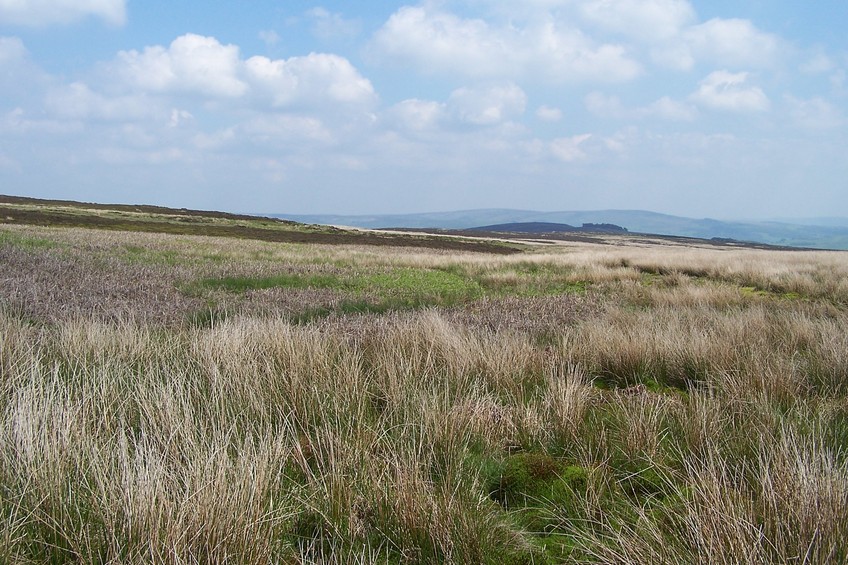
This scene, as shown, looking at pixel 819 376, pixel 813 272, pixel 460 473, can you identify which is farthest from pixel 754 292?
pixel 460 473

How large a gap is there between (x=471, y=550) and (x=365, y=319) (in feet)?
18.2

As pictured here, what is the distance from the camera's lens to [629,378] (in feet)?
16.8

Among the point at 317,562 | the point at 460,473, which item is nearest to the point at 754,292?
the point at 460,473

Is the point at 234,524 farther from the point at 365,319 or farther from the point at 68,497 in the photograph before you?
the point at 365,319

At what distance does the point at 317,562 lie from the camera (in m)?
1.85

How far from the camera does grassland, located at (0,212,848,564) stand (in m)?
1.92

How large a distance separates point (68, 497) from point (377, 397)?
220cm

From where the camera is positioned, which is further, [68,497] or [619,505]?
[619,505]

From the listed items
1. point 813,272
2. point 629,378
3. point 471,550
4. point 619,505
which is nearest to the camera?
point 471,550

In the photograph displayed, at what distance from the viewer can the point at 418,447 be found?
295 centimetres

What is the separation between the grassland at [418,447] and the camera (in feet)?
6.29

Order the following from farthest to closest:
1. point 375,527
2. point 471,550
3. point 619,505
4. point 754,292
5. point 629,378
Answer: point 754,292
point 629,378
point 619,505
point 375,527
point 471,550

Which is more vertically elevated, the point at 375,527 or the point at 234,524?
the point at 234,524

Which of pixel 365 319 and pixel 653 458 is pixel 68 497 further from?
pixel 365 319
